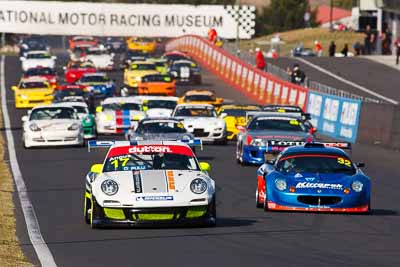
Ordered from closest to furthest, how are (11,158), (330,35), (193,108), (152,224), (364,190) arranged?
(152,224) → (364,190) → (11,158) → (193,108) → (330,35)

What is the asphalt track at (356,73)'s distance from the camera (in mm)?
61453

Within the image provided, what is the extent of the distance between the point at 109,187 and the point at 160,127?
14.6 m

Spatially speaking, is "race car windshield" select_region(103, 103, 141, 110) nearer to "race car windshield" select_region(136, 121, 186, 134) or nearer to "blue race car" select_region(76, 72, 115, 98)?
"race car windshield" select_region(136, 121, 186, 134)

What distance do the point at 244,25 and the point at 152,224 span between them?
258 ft

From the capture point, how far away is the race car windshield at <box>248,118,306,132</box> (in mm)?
30578

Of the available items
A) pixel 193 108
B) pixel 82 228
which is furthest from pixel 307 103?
pixel 82 228

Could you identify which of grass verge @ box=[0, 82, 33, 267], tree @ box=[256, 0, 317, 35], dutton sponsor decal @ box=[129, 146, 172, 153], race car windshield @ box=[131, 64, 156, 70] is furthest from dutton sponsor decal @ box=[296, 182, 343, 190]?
tree @ box=[256, 0, 317, 35]

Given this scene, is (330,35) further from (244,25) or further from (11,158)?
(11,158)

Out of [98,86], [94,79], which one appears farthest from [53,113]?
[94,79]

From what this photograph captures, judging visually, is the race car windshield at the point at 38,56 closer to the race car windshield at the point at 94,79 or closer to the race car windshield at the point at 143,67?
the race car windshield at the point at 143,67

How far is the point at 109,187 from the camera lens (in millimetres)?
17734

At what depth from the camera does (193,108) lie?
3922 centimetres

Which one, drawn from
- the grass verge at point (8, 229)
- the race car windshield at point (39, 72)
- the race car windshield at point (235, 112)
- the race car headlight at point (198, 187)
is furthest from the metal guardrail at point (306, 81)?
the race car headlight at point (198, 187)

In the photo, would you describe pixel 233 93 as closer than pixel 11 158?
No
